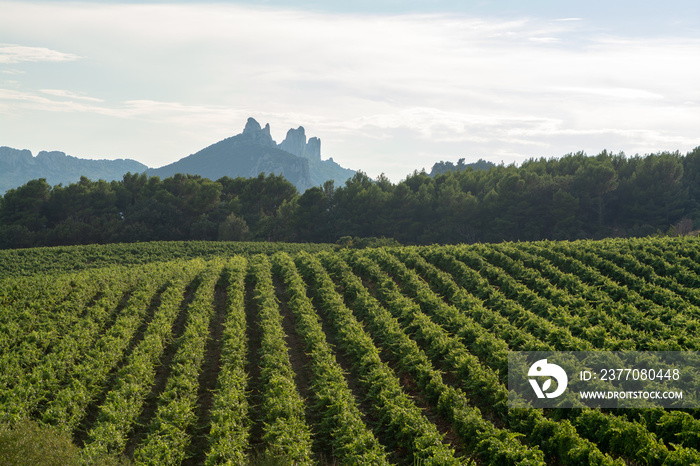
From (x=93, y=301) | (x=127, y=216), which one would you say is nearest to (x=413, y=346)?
(x=93, y=301)

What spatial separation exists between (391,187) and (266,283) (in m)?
42.4

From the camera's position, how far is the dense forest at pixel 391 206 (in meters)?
54.4

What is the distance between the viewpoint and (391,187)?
6744cm

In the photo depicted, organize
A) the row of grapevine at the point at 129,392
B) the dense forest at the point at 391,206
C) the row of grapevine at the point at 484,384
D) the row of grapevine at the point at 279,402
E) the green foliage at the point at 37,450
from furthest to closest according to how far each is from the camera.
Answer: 1. the dense forest at the point at 391,206
2. the row of grapevine at the point at 129,392
3. the row of grapevine at the point at 279,402
4. the row of grapevine at the point at 484,384
5. the green foliage at the point at 37,450

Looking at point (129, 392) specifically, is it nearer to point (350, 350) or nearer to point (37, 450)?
point (37, 450)

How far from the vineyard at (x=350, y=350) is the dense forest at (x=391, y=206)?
24.6 m

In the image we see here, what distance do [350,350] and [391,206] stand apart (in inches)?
1775

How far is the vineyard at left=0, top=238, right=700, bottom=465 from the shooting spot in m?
11.6

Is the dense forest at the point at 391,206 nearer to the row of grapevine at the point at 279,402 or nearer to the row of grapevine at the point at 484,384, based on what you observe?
the row of grapevine at the point at 484,384

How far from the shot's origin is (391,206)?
62.0 m

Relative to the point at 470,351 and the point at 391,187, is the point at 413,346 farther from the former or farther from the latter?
the point at 391,187

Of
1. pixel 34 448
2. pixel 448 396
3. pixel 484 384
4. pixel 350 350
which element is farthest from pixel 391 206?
pixel 34 448

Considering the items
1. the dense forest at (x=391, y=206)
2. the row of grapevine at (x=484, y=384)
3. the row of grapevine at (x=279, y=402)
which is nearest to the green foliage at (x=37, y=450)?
the row of grapevine at (x=279, y=402)

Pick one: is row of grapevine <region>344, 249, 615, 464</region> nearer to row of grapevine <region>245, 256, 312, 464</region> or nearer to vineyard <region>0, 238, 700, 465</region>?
vineyard <region>0, 238, 700, 465</region>
